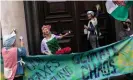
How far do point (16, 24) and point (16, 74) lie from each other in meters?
2.05

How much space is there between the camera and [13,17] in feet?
30.0

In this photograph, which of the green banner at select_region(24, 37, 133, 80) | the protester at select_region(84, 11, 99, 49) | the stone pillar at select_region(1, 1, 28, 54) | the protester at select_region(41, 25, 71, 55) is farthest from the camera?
the stone pillar at select_region(1, 1, 28, 54)

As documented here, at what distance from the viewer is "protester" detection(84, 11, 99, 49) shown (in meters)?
8.83

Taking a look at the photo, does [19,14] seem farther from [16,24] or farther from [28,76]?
[28,76]

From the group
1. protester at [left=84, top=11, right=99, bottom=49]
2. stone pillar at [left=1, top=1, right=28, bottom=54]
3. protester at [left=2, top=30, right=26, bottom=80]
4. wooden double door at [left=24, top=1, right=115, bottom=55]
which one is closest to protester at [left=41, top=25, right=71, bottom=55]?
protester at [left=2, top=30, right=26, bottom=80]

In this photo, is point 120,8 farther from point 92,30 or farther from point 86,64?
point 86,64

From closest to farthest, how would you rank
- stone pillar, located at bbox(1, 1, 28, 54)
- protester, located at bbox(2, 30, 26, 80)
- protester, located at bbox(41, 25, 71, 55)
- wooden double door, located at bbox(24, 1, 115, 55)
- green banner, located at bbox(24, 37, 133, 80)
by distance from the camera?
1. protester, located at bbox(2, 30, 26, 80)
2. green banner, located at bbox(24, 37, 133, 80)
3. protester, located at bbox(41, 25, 71, 55)
4. stone pillar, located at bbox(1, 1, 28, 54)
5. wooden double door, located at bbox(24, 1, 115, 55)

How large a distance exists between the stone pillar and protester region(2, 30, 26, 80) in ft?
5.29

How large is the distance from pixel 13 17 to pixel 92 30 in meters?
1.98

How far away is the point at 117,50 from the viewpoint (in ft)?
25.1

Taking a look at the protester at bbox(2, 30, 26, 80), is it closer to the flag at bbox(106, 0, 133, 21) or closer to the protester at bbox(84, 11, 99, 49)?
the protester at bbox(84, 11, 99, 49)

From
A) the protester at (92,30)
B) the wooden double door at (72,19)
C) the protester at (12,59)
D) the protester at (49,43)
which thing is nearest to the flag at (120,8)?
the protester at (92,30)

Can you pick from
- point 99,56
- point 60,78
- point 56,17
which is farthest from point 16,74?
point 56,17

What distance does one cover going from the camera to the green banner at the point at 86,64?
7570 millimetres
